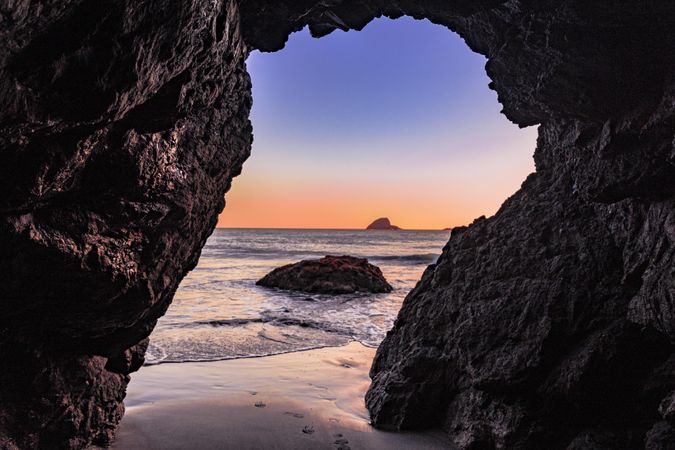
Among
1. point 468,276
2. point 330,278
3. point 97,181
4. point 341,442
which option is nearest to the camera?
point 97,181

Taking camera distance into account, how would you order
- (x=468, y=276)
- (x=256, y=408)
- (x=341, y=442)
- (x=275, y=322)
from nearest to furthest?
(x=341, y=442)
(x=256, y=408)
(x=468, y=276)
(x=275, y=322)

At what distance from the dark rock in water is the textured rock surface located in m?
13.1

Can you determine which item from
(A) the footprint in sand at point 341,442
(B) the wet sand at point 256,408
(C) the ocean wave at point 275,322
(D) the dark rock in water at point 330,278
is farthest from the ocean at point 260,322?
(A) the footprint in sand at point 341,442

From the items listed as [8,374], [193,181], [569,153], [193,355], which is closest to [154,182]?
[193,181]

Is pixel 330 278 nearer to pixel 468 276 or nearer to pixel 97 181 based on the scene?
pixel 468 276

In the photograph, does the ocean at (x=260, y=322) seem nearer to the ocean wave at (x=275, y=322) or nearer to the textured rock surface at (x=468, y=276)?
the ocean wave at (x=275, y=322)

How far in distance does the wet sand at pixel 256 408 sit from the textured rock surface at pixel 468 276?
0.42m

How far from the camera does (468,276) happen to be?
6113 mm

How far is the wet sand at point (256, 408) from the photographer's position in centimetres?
478

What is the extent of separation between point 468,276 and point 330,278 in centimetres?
1365

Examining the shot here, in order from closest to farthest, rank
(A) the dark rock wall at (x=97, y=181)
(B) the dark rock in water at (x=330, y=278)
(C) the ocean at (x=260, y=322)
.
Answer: (A) the dark rock wall at (x=97, y=181), (C) the ocean at (x=260, y=322), (B) the dark rock in water at (x=330, y=278)

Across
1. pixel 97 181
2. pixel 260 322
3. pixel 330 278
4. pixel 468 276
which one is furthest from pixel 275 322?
pixel 97 181

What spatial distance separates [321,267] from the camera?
20562mm

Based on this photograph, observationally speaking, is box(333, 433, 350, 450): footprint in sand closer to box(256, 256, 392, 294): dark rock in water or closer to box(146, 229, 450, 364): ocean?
box(146, 229, 450, 364): ocean
